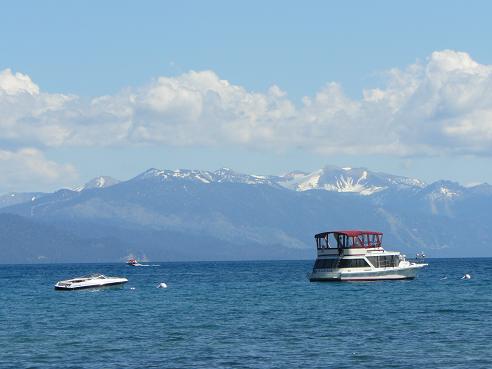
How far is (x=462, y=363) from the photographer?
68625mm

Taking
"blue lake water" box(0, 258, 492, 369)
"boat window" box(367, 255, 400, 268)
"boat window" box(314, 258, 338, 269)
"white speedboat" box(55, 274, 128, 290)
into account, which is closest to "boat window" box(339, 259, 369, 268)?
"boat window" box(314, 258, 338, 269)

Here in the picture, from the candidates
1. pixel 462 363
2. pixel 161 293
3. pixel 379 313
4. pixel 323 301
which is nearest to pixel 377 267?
pixel 161 293

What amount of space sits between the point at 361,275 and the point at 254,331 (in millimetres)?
88038

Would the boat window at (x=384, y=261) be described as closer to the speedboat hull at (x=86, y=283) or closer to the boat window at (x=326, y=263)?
the boat window at (x=326, y=263)

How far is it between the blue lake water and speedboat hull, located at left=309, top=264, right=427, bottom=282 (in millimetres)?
27773

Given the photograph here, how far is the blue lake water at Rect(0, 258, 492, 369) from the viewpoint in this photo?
7144cm

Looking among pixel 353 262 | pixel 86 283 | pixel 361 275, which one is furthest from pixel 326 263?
pixel 86 283

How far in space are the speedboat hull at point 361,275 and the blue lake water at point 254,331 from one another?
27.8 meters

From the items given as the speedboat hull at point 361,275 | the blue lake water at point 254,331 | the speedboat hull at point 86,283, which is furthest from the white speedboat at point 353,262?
the speedboat hull at point 86,283

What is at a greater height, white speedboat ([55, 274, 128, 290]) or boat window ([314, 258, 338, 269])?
boat window ([314, 258, 338, 269])

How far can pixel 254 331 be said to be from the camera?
294 feet

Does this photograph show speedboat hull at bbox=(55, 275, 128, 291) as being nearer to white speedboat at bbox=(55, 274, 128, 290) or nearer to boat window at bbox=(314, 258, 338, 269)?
white speedboat at bbox=(55, 274, 128, 290)

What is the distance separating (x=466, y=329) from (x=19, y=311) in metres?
56.6

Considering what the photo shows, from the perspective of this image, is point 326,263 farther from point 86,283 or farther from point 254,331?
point 254,331
